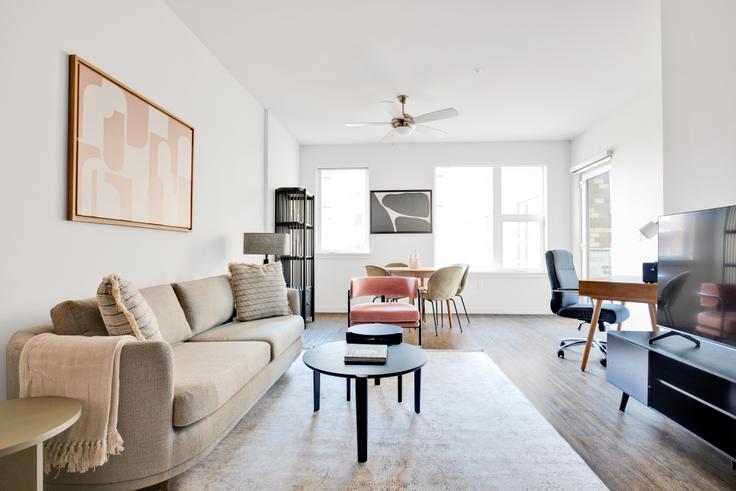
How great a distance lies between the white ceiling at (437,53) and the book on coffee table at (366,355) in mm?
2382

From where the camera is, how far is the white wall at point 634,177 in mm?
3844

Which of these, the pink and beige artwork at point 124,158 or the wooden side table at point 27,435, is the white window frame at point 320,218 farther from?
the wooden side table at point 27,435

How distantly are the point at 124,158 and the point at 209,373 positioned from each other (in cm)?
141

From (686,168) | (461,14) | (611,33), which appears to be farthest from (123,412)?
(611,33)

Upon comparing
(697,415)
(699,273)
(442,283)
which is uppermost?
(699,273)

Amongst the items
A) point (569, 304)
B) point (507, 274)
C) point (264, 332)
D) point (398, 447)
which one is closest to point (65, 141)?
point (264, 332)

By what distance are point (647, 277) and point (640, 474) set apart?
5.46 feet

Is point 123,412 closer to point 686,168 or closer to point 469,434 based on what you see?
point 469,434

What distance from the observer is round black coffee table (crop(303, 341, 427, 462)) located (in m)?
1.78

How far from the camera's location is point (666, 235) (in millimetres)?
2209

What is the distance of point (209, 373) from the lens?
1.75 m

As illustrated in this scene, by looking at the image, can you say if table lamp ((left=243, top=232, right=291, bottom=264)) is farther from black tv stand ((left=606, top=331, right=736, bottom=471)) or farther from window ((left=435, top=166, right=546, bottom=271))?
window ((left=435, top=166, right=546, bottom=271))

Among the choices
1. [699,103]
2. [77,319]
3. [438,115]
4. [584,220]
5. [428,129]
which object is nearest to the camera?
[77,319]

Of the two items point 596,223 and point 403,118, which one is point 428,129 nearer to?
point 403,118
